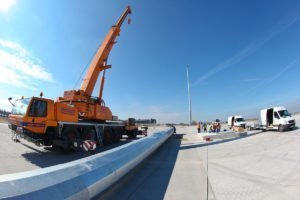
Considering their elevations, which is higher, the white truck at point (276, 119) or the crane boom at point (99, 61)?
the crane boom at point (99, 61)

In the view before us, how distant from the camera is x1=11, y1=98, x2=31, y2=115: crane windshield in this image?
900 centimetres

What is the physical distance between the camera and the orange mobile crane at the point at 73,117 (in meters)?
8.88

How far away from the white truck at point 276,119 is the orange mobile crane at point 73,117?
1758cm

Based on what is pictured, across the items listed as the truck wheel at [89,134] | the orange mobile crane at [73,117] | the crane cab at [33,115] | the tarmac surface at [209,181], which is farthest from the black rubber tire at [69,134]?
the tarmac surface at [209,181]

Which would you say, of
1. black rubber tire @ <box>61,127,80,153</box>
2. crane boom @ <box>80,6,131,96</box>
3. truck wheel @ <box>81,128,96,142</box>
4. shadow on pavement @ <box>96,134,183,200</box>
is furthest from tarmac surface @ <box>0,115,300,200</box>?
crane boom @ <box>80,6,131,96</box>

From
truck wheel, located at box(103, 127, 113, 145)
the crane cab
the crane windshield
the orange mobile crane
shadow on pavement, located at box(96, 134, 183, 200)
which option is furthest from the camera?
truck wheel, located at box(103, 127, 113, 145)

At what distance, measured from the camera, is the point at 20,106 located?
31.1 ft

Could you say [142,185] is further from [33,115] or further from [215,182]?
[33,115]

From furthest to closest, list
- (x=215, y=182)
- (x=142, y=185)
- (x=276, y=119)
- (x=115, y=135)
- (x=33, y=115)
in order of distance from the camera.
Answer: (x=276, y=119) → (x=115, y=135) → (x=33, y=115) → (x=215, y=182) → (x=142, y=185)

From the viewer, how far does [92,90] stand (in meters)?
14.0

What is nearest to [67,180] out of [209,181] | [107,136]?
[209,181]

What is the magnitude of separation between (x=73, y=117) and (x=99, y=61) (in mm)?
5352

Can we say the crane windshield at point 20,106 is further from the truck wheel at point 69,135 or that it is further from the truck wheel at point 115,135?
the truck wheel at point 115,135

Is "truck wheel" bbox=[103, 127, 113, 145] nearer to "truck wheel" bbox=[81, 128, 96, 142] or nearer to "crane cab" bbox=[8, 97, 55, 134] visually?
"truck wheel" bbox=[81, 128, 96, 142]
